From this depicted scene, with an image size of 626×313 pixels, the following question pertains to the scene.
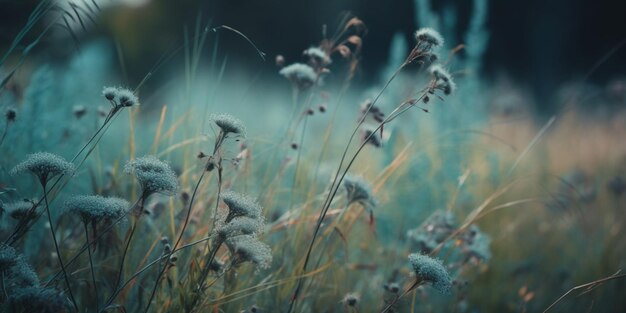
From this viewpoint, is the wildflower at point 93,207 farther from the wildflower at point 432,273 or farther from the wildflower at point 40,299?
the wildflower at point 432,273

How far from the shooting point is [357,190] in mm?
1768

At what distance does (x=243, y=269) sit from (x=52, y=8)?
989 millimetres

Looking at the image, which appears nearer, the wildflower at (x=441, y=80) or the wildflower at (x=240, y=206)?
the wildflower at (x=240, y=206)

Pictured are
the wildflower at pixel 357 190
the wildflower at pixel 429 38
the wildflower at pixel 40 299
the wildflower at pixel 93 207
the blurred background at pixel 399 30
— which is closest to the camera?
the wildflower at pixel 40 299

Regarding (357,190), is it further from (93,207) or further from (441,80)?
(93,207)

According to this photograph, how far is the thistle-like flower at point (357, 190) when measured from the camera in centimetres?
175

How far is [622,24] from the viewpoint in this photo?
12.4m

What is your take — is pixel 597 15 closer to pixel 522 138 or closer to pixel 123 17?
pixel 522 138

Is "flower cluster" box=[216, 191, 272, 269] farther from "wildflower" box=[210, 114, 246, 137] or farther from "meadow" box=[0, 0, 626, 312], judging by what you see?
"wildflower" box=[210, 114, 246, 137]

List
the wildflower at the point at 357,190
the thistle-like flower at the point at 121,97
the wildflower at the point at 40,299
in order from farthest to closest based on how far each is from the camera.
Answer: the wildflower at the point at 357,190
the thistle-like flower at the point at 121,97
the wildflower at the point at 40,299

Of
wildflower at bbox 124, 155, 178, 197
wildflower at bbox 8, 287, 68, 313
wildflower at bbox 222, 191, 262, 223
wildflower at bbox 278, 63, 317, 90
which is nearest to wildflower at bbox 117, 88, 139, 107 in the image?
wildflower at bbox 124, 155, 178, 197

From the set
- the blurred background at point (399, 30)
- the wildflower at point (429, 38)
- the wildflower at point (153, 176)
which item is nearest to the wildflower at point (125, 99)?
the wildflower at point (153, 176)

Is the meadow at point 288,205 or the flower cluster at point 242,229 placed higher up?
the meadow at point 288,205

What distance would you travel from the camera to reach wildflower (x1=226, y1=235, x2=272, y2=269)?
130cm
